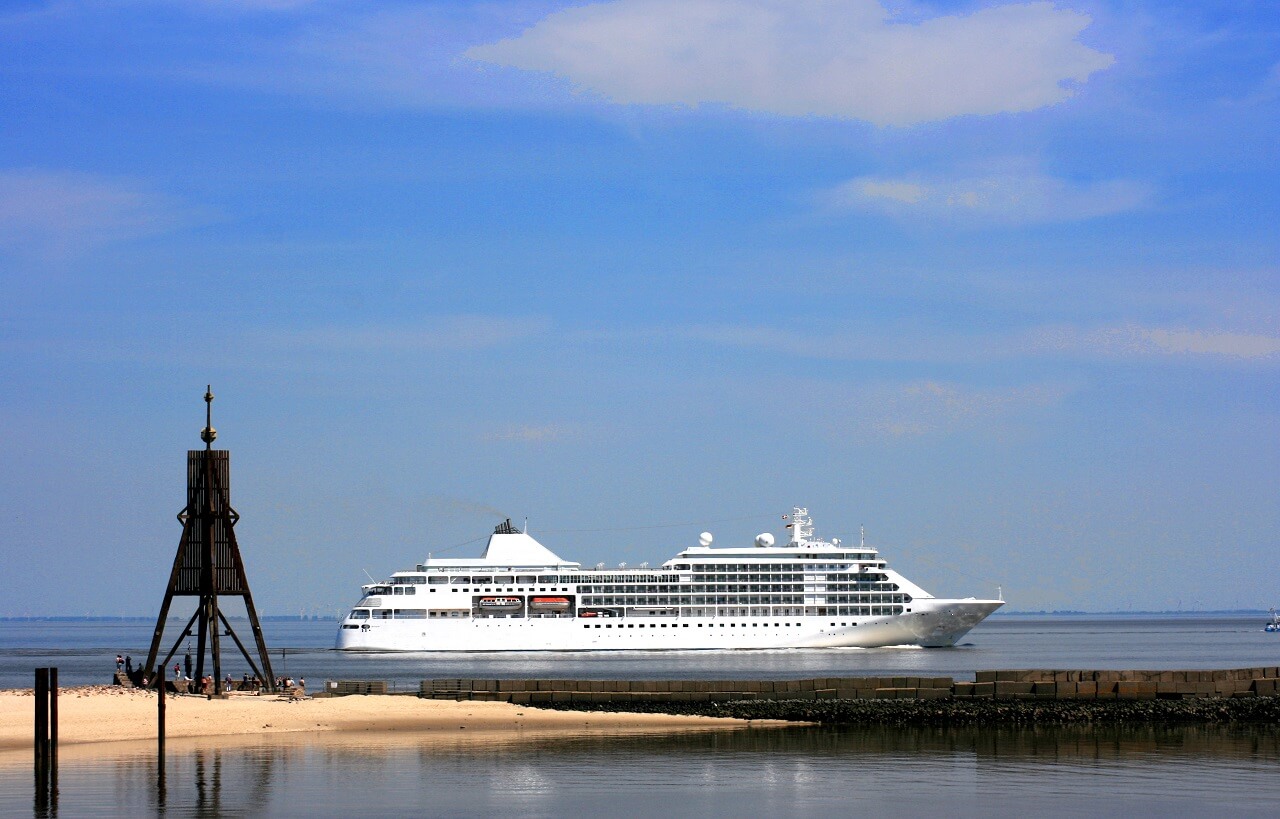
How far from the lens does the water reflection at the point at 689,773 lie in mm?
26828

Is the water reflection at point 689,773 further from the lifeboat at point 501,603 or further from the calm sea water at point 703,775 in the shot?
the lifeboat at point 501,603

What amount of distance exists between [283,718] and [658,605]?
55.2 m

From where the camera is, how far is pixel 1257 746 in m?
35.6

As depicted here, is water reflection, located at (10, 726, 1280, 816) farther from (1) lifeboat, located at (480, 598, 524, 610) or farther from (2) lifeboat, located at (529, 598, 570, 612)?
(1) lifeboat, located at (480, 598, 524, 610)

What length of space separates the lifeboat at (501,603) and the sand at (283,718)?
49489 mm

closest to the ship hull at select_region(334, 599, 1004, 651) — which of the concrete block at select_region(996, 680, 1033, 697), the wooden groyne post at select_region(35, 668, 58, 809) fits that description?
the concrete block at select_region(996, 680, 1033, 697)

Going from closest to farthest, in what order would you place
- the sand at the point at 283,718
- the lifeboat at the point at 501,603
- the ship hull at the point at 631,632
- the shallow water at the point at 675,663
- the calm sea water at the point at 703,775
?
the calm sea water at the point at 703,775
the sand at the point at 283,718
the shallow water at the point at 675,663
the ship hull at the point at 631,632
the lifeboat at the point at 501,603

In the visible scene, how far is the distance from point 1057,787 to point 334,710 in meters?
19.2

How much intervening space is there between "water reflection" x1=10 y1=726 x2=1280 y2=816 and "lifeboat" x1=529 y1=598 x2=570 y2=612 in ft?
176

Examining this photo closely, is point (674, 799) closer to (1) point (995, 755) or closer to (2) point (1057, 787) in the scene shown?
(2) point (1057, 787)

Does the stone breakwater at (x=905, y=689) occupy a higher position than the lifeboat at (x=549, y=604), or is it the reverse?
the lifeboat at (x=549, y=604)

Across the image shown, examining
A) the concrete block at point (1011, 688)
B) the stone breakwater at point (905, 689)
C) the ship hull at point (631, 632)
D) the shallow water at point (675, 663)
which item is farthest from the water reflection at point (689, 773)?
the ship hull at point (631, 632)

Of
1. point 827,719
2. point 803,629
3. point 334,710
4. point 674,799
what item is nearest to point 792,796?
point 674,799

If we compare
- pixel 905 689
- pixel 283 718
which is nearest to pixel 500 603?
pixel 905 689
